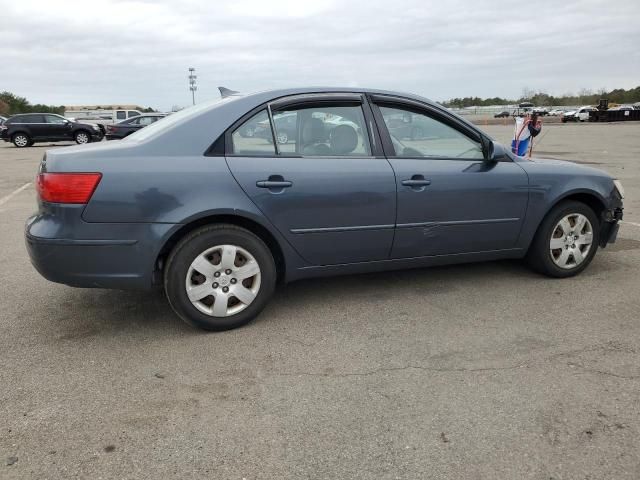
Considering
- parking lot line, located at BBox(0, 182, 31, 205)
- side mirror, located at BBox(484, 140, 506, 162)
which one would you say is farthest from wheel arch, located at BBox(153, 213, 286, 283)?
parking lot line, located at BBox(0, 182, 31, 205)

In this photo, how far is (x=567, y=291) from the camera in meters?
4.28

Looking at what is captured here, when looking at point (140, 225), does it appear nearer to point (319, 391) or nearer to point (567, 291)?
point (319, 391)

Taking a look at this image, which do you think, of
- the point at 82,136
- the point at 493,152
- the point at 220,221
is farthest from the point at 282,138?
the point at 82,136

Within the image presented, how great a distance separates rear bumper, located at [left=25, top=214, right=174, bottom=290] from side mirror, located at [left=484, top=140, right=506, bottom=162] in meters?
2.40

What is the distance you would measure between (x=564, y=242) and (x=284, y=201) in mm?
2438

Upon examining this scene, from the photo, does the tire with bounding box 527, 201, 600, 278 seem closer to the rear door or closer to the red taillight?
the red taillight

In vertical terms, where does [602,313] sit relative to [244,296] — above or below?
below

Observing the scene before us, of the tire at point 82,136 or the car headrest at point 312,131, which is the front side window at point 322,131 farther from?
the tire at point 82,136

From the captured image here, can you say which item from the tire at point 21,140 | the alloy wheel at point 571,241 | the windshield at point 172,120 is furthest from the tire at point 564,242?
the tire at point 21,140

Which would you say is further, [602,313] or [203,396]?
[602,313]

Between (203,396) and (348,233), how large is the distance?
1511 millimetres

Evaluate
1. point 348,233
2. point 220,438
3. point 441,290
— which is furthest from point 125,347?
point 441,290

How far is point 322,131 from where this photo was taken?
379cm

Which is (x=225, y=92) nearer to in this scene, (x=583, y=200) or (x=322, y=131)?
(x=322, y=131)
